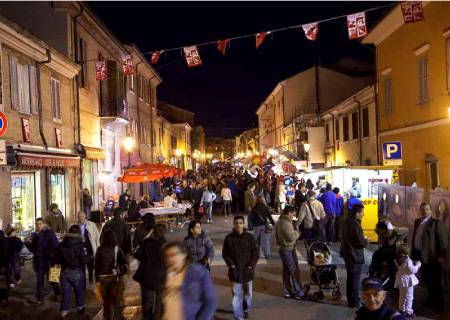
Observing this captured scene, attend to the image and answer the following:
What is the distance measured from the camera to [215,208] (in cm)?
2681

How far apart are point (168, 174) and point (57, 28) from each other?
279 inches

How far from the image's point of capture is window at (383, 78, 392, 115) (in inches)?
866

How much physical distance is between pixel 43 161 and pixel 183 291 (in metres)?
11.7

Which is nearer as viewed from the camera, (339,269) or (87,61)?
(339,269)

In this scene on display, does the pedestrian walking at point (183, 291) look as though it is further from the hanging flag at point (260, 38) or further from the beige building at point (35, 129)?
the hanging flag at point (260, 38)

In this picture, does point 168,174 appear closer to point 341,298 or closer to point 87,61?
point 87,61

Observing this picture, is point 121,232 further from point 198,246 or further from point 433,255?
point 433,255

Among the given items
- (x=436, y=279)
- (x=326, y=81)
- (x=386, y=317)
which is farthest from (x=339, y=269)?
(x=326, y=81)

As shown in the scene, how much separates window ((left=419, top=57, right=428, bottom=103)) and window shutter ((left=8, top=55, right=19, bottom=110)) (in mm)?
13441

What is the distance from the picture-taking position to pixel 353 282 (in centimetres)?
891

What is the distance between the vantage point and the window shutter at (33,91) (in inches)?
634

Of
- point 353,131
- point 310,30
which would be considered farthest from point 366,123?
point 310,30

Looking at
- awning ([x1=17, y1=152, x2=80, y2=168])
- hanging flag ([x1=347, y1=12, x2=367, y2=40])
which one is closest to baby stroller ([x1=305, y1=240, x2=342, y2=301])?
hanging flag ([x1=347, y1=12, x2=367, y2=40])

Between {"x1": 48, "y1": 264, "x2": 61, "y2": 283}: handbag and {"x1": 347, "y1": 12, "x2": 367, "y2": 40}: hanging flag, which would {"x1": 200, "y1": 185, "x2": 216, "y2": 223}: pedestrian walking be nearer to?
{"x1": 347, "y1": 12, "x2": 367, "y2": 40}: hanging flag
